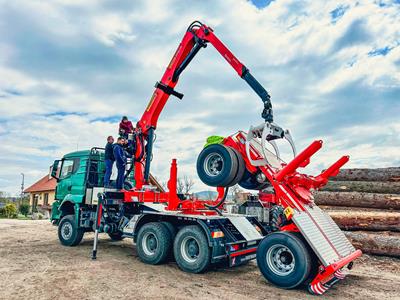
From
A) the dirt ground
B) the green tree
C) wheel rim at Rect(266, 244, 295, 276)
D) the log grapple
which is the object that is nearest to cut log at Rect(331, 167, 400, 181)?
the dirt ground

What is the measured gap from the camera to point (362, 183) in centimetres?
1237

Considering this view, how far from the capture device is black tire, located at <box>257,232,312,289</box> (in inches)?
226

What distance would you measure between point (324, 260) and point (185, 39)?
667 cm

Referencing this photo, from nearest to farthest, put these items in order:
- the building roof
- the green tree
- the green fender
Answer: the green fender → the green tree → the building roof

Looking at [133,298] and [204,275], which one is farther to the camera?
[204,275]

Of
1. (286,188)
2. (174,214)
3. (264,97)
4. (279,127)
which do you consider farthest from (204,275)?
(264,97)

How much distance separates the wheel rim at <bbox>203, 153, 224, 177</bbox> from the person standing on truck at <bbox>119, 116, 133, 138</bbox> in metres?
3.22

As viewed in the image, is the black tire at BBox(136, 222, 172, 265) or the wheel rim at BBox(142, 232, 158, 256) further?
Result: the wheel rim at BBox(142, 232, 158, 256)

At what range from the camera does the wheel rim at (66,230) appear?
33.2 ft

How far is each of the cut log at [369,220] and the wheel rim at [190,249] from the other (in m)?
5.61

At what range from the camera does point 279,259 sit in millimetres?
6145

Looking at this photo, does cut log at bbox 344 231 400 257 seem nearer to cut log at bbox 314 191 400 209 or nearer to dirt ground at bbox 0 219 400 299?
dirt ground at bbox 0 219 400 299

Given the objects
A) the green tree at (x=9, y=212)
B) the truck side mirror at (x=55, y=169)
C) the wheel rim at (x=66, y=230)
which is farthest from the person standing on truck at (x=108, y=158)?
the green tree at (x=9, y=212)

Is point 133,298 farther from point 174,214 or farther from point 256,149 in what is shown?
point 256,149
